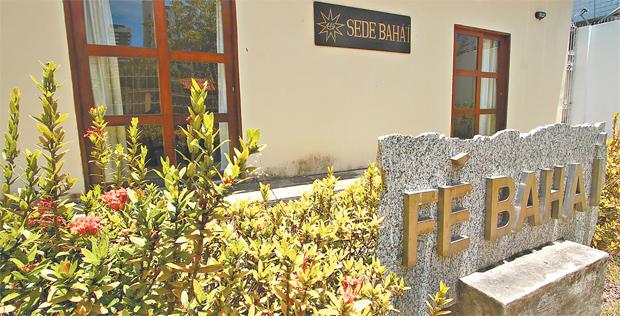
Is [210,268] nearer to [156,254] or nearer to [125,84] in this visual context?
[156,254]

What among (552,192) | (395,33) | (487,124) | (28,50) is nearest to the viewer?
(552,192)

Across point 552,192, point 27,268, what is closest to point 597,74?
point 552,192

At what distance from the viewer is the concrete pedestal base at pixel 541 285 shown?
1.78m

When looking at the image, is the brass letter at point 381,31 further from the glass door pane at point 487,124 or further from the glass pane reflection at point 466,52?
the glass door pane at point 487,124

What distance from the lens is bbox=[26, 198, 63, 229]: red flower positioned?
45.1 inches

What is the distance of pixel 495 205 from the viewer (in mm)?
1992

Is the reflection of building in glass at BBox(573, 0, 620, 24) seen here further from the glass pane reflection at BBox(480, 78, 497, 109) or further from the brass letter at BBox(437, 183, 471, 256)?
the brass letter at BBox(437, 183, 471, 256)

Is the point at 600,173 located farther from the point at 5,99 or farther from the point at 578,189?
the point at 5,99

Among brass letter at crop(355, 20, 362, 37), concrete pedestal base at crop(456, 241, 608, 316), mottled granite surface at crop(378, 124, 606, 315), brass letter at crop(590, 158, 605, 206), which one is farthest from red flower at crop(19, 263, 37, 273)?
brass letter at crop(355, 20, 362, 37)

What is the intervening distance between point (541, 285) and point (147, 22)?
Result: 13.3ft

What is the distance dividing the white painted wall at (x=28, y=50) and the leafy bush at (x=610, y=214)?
520cm

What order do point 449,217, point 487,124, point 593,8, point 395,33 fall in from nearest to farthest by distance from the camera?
1. point 449,217
2. point 395,33
3. point 487,124
4. point 593,8

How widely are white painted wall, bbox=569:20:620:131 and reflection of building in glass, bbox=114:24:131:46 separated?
31.1 ft

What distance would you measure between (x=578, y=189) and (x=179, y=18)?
4.08 metres
